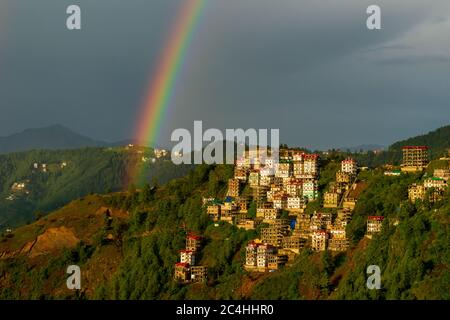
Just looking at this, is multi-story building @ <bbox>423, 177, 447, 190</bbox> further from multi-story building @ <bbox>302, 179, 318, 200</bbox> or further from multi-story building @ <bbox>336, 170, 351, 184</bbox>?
→ multi-story building @ <bbox>302, 179, 318, 200</bbox>

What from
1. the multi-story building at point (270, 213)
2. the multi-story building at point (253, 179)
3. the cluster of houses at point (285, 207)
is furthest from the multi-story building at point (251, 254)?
the multi-story building at point (253, 179)

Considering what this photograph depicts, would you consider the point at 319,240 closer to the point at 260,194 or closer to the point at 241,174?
the point at 260,194

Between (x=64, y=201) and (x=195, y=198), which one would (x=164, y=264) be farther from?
(x=64, y=201)

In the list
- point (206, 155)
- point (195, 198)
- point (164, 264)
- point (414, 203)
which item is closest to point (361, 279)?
point (414, 203)

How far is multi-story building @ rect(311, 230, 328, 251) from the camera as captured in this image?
7894cm

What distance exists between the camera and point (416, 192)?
80.0m

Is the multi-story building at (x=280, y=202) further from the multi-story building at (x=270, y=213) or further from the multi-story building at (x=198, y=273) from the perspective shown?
the multi-story building at (x=198, y=273)

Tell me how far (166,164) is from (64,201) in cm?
1812

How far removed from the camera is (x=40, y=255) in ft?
319

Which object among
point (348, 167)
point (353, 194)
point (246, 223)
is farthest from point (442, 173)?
point (246, 223)

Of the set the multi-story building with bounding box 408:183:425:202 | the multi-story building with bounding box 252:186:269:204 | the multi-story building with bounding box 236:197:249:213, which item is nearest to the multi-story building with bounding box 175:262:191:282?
the multi-story building with bounding box 236:197:249:213

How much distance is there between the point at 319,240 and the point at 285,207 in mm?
9755

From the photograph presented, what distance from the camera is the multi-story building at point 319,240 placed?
259 feet

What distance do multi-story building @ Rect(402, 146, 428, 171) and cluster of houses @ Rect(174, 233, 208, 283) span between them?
18.6 meters
